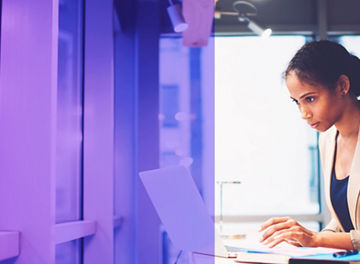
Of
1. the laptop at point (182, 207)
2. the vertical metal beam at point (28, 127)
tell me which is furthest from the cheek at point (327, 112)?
the vertical metal beam at point (28, 127)

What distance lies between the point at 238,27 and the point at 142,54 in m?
1.17

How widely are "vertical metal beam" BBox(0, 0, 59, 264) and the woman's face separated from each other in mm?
872

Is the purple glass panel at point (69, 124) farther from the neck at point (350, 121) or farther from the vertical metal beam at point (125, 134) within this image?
the vertical metal beam at point (125, 134)

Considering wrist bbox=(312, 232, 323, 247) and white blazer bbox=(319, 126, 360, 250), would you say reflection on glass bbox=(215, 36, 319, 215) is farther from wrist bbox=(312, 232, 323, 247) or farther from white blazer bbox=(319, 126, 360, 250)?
wrist bbox=(312, 232, 323, 247)

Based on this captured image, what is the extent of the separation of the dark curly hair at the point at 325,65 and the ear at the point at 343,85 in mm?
14

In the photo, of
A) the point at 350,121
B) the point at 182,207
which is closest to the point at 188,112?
the point at 350,121

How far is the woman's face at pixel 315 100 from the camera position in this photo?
5.53ft

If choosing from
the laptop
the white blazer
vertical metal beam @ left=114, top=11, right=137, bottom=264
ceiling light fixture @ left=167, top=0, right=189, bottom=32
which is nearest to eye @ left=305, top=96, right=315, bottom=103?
the white blazer

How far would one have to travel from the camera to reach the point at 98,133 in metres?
2.34

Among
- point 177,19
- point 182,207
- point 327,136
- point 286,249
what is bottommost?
point 286,249

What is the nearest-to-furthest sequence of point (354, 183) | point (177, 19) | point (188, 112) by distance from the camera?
point (354, 183) → point (177, 19) → point (188, 112)

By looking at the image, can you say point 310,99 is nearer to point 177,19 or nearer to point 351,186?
point 351,186

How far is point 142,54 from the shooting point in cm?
379

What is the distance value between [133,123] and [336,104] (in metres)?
2.23
